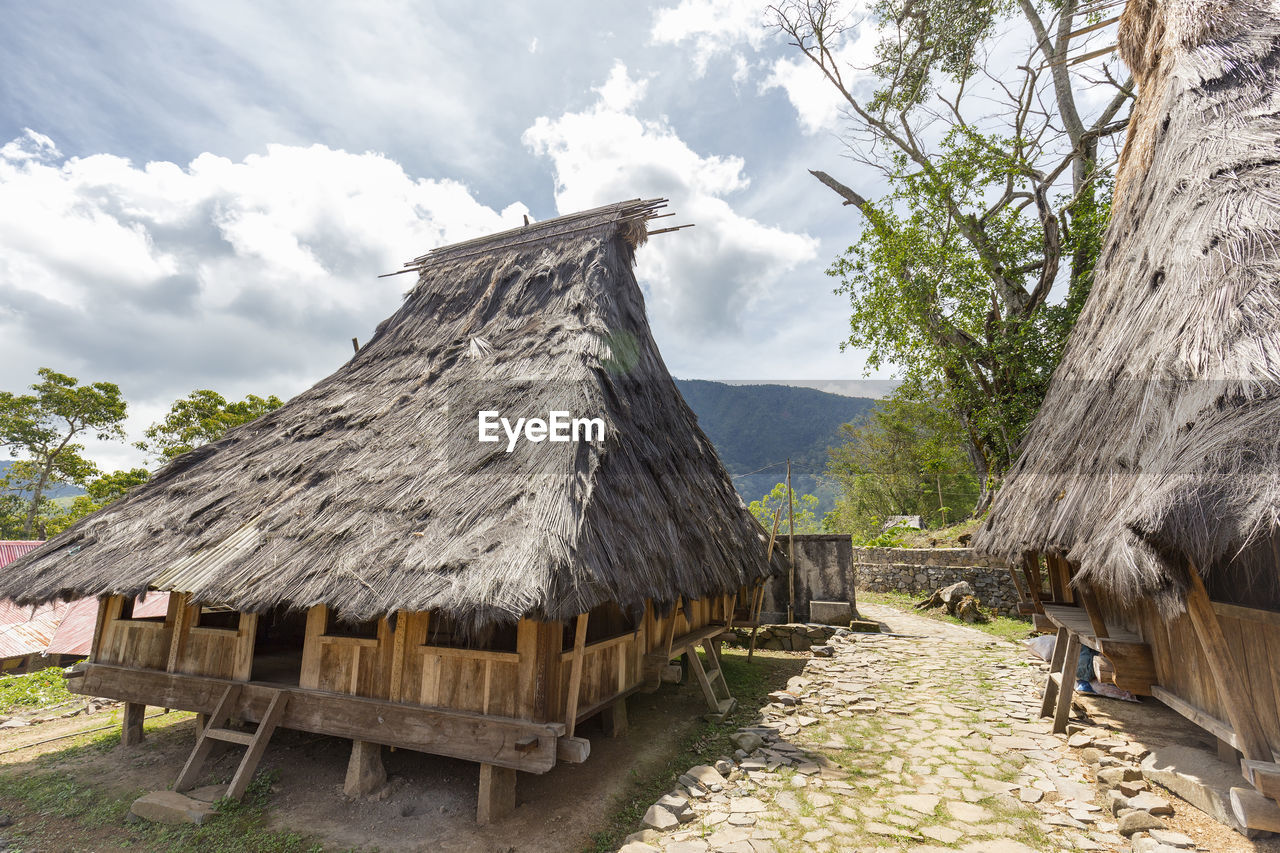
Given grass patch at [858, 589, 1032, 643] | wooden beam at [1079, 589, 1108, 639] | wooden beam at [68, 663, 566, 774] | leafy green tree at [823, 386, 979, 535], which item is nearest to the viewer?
wooden beam at [68, 663, 566, 774]

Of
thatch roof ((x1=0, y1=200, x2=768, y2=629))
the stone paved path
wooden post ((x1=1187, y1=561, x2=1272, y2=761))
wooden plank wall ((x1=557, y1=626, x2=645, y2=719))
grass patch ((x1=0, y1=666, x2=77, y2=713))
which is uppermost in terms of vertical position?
thatch roof ((x1=0, y1=200, x2=768, y2=629))

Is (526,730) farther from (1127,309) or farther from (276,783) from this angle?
(1127,309)

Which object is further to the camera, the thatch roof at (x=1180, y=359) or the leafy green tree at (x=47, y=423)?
the leafy green tree at (x=47, y=423)

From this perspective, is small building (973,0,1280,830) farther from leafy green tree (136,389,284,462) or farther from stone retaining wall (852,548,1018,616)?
leafy green tree (136,389,284,462)

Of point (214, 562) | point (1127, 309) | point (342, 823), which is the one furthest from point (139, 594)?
point (1127, 309)

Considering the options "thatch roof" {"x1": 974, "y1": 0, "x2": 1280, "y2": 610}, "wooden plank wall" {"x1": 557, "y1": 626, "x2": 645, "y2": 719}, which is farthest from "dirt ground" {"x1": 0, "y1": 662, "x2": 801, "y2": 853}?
"thatch roof" {"x1": 974, "y1": 0, "x2": 1280, "y2": 610}

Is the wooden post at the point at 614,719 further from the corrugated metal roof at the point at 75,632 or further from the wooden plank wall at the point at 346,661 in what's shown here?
the corrugated metal roof at the point at 75,632

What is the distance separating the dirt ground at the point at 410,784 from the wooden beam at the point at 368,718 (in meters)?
0.50

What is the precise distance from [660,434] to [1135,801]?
4786 mm

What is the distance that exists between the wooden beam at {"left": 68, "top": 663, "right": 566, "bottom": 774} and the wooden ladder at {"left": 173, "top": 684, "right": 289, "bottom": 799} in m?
0.07

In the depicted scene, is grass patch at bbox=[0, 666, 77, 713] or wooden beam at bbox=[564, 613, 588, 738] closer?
wooden beam at bbox=[564, 613, 588, 738]

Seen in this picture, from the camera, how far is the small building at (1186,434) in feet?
9.70

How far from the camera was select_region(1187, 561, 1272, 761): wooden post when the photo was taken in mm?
3221

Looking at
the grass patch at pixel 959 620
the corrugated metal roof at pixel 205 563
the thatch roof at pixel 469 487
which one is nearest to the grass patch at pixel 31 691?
the thatch roof at pixel 469 487
